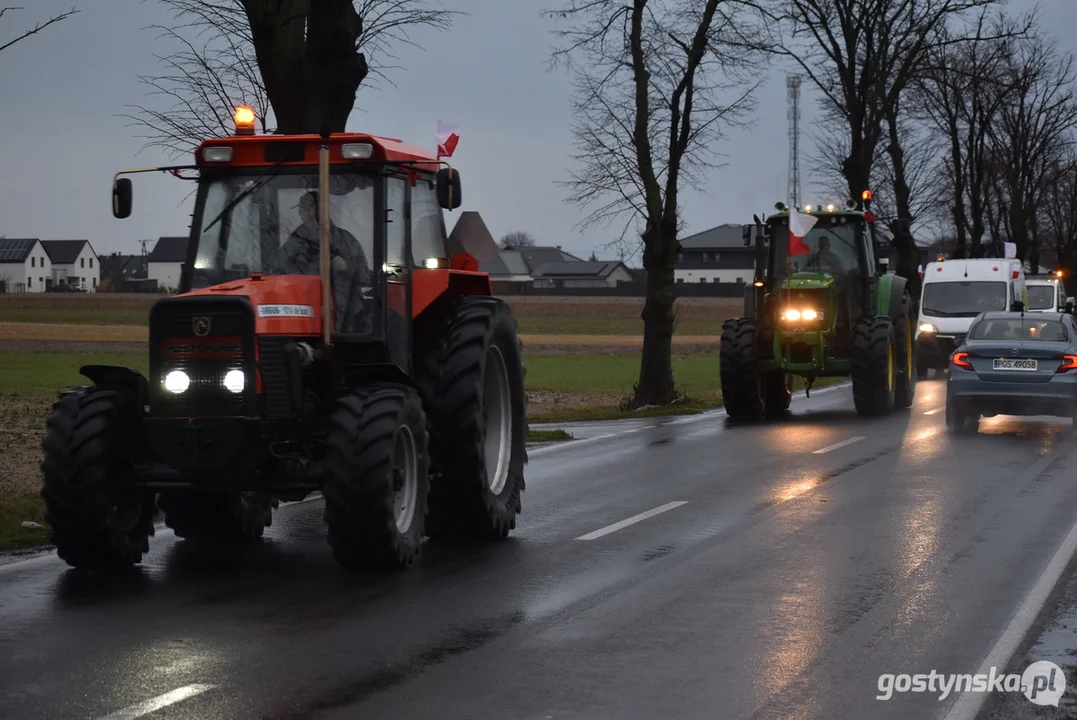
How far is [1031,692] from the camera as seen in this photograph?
6828mm

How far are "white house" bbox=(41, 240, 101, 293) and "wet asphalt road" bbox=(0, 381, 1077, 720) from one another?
6683 inches

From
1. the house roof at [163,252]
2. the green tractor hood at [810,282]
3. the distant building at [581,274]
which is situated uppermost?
the house roof at [163,252]

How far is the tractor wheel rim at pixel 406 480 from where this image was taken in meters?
9.62

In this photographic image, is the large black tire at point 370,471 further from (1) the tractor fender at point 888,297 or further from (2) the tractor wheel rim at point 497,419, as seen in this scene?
(1) the tractor fender at point 888,297

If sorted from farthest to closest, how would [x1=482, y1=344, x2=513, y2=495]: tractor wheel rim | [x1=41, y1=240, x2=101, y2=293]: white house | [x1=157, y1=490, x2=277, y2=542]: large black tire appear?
[x1=41, y1=240, x2=101, y2=293]: white house < [x1=482, y1=344, x2=513, y2=495]: tractor wheel rim < [x1=157, y1=490, x2=277, y2=542]: large black tire

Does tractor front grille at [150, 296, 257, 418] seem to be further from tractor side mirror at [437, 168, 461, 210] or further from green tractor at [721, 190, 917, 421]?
green tractor at [721, 190, 917, 421]

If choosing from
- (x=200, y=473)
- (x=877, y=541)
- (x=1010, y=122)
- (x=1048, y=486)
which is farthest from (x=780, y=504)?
(x=1010, y=122)

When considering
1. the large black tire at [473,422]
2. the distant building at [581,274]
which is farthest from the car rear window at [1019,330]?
the distant building at [581,274]


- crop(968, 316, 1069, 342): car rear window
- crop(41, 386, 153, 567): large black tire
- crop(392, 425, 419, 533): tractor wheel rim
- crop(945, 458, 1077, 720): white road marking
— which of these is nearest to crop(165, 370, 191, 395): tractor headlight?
crop(41, 386, 153, 567): large black tire

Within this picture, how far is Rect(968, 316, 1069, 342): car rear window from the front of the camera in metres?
20.5

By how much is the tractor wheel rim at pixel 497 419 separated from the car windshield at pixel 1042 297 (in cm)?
3301

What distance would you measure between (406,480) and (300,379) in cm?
97

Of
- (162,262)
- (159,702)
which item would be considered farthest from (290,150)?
(162,262)

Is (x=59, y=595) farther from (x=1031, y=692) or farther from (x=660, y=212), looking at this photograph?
(x=660, y=212)
